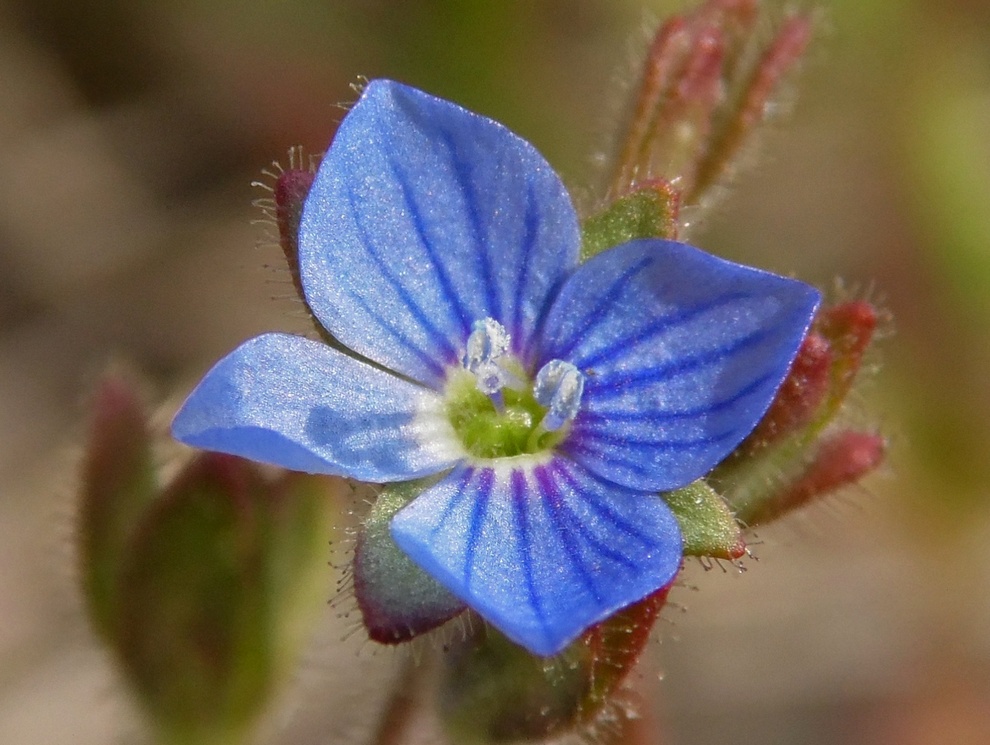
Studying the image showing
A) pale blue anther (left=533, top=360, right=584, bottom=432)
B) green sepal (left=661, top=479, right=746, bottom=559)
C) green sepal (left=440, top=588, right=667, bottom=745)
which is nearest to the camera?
green sepal (left=661, top=479, right=746, bottom=559)

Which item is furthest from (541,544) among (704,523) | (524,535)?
(704,523)

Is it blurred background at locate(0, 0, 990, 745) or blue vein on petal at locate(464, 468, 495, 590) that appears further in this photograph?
blurred background at locate(0, 0, 990, 745)

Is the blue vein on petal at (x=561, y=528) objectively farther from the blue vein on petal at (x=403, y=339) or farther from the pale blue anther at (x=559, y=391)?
the blue vein on petal at (x=403, y=339)

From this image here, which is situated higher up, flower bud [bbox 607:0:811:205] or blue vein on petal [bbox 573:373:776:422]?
flower bud [bbox 607:0:811:205]

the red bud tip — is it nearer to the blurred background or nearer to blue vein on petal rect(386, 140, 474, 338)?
blue vein on petal rect(386, 140, 474, 338)

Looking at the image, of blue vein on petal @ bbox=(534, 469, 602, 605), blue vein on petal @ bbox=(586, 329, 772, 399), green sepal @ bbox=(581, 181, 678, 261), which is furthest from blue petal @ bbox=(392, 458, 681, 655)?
green sepal @ bbox=(581, 181, 678, 261)

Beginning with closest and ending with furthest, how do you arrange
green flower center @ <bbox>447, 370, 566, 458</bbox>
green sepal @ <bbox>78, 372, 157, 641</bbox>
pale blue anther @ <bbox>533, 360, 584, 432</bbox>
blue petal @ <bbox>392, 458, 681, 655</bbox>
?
1. blue petal @ <bbox>392, 458, 681, 655</bbox>
2. pale blue anther @ <bbox>533, 360, 584, 432</bbox>
3. green flower center @ <bbox>447, 370, 566, 458</bbox>
4. green sepal @ <bbox>78, 372, 157, 641</bbox>

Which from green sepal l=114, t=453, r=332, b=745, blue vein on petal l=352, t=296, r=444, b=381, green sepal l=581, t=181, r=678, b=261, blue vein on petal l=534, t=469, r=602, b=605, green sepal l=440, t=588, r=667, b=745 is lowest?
green sepal l=114, t=453, r=332, b=745
